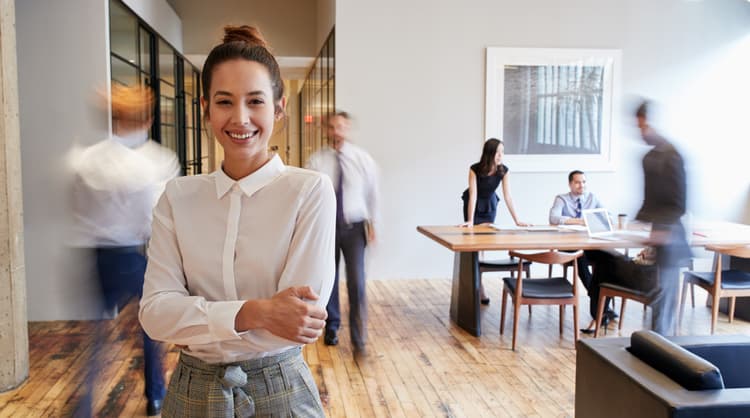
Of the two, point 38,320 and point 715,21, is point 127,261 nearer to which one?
point 38,320

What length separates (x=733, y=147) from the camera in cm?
755

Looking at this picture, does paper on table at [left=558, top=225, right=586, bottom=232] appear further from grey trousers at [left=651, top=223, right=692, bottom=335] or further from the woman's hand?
the woman's hand

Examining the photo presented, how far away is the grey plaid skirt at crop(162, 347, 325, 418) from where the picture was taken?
1.09 meters

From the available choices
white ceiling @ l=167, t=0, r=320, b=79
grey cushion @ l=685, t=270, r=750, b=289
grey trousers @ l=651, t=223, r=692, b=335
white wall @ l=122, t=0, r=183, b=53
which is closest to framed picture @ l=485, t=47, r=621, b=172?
grey cushion @ l=685, t=270, r=750, b=289

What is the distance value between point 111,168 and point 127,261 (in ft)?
1.61

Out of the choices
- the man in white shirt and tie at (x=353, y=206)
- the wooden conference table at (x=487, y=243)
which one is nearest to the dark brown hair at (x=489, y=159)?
the wooden conference table at (x=487, y=243)

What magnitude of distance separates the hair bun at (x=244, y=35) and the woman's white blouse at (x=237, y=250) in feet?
0.78

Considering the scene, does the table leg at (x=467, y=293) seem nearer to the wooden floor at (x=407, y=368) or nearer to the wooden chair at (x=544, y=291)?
the wooden floor at (x=407, y=368)

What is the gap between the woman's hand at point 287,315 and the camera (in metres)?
1.00

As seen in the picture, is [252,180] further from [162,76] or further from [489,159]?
[162,76]

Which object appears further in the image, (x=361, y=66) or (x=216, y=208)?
(x=361, y=66)

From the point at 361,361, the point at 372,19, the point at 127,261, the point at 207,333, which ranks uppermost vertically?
the point at 372,19

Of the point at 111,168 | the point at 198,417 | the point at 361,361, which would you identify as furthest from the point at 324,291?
the point at 361,361

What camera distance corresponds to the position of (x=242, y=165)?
1150mm
